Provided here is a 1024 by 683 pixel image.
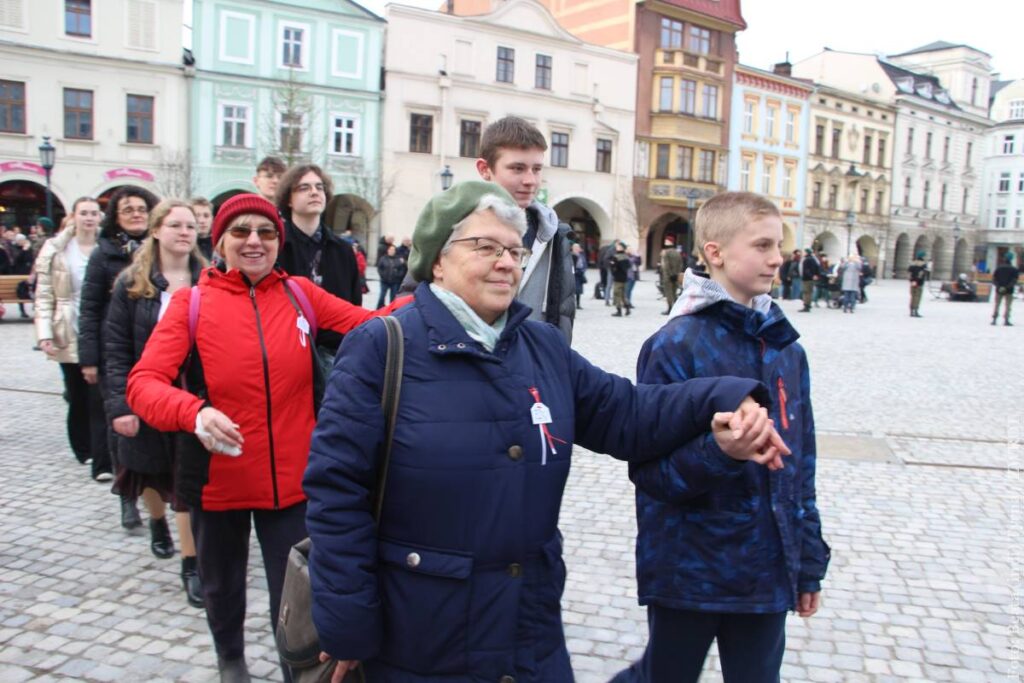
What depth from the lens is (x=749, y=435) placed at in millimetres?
1941

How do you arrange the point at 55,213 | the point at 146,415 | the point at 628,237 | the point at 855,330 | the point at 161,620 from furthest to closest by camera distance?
→ the point at 628,237 < the point at 55,213 < the point at 855,330 < the point at 161,620 < the point at 146,415

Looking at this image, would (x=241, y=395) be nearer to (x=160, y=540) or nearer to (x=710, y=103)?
(x=160, y=540)

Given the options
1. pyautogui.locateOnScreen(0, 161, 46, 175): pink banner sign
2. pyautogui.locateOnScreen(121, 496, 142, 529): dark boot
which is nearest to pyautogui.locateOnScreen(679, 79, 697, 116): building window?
pyautogui.locateOnScreen(0, 161, 46, 175): pink banner sign

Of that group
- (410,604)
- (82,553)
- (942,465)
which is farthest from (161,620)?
(942,465)

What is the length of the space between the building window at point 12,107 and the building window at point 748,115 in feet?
117

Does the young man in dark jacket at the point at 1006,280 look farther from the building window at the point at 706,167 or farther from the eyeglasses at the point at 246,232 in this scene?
the building window at the point at 706,167

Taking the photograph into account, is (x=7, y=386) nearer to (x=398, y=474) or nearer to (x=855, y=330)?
(x=398, y=474)

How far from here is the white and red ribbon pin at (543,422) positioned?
1.97 meters

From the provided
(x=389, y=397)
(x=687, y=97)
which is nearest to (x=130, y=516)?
(x=389, y=397)

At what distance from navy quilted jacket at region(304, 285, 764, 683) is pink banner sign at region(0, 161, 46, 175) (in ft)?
103

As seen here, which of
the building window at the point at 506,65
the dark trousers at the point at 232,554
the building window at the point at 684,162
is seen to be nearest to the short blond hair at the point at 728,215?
the dark trousers at the point at 232,554

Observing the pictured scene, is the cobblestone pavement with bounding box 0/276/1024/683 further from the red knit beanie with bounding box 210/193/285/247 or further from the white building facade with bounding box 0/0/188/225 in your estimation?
the white building facade with bounding box 0/0/188/225

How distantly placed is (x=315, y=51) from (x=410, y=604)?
114 feet

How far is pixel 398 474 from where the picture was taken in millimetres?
1906
